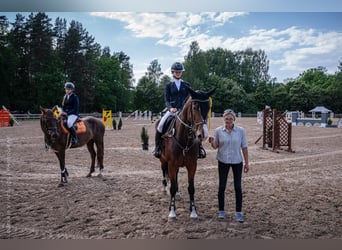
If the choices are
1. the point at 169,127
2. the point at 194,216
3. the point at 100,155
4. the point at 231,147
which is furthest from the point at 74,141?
the point at 231,147

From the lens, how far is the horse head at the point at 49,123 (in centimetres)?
451

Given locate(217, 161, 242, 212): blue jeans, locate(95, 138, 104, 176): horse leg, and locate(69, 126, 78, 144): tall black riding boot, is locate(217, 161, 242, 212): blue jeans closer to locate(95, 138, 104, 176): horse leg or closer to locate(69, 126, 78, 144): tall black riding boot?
locate(95, 138, 104, 176): horse leg

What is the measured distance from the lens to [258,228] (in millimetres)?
3117

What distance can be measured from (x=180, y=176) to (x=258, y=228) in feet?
8.54

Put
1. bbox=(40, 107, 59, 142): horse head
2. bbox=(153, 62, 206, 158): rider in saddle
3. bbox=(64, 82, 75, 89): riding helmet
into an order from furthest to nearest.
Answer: bbox=(40, 107, 59, 142): horse head, bbox=(64, 82, 75, 89): riding helmet, bbox=(153, 62, 206, 158): rider in saddle

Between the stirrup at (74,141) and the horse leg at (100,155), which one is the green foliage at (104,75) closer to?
the stirrup at (74,141)

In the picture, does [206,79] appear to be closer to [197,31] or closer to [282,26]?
[197,31]

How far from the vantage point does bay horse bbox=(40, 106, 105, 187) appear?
4.61m

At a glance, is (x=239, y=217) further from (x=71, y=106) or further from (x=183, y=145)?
(x=71, y=106)

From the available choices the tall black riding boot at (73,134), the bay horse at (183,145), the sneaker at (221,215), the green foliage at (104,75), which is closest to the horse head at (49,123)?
the green foliage at (104,75)

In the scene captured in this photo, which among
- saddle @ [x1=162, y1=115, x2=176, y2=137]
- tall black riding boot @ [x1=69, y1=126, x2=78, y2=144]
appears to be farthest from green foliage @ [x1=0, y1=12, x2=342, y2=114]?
saddle @ [x1=162, y1=115, x2=176, y2=137]

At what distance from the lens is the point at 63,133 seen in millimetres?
5027

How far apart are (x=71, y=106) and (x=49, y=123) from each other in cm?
48
